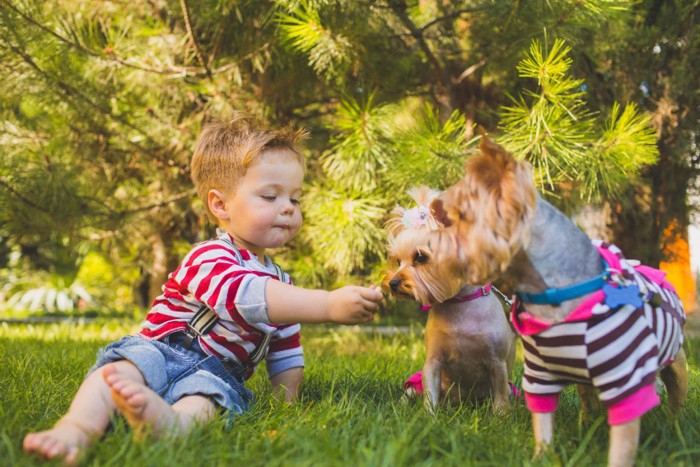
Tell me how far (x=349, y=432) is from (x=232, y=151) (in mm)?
1155

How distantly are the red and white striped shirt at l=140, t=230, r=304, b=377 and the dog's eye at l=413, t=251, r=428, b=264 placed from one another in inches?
21.4

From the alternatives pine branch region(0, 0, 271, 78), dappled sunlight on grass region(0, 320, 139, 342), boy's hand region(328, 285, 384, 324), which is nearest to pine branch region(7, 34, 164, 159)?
pine branch region(0, 0, 271, 78)

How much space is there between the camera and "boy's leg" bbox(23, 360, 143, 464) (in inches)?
60.8

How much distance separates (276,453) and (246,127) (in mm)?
1326

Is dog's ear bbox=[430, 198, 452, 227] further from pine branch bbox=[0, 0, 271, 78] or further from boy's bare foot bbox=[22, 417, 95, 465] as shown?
pine branch bbox=[0, 0, 271, 78]

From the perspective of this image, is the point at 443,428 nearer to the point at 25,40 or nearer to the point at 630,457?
the point at 630,457

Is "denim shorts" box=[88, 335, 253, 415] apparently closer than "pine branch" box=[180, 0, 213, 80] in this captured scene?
Yes

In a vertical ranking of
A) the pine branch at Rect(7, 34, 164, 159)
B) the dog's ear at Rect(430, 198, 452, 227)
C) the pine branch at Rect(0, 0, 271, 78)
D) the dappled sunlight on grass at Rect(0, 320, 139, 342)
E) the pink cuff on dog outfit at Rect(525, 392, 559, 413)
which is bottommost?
the dappled sunlight on grass at Rect(0, 320, 139, 342)

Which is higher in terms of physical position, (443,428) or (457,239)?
(457,239)

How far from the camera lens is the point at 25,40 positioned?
334 centimetres

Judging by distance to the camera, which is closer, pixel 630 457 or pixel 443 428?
pixel 630 457

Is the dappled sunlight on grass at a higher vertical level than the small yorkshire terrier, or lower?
lower

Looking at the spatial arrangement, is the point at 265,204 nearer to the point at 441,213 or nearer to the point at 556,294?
the point at 441,213

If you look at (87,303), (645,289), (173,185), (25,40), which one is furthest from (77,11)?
(87,303)
